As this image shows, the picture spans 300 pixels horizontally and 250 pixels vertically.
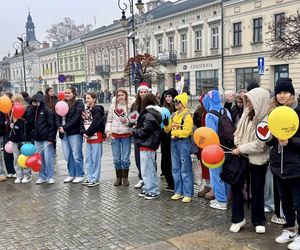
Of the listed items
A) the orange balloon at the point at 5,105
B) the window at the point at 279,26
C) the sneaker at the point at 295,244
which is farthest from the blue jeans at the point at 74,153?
the window at the point at 279,26

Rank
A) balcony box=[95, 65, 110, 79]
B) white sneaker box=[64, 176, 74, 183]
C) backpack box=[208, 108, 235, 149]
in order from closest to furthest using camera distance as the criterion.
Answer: backpack box=[208, 108, 235, 149], white sneaker box=[64, 176, 74, 183], balcony box=[95, 65, 110, 79]

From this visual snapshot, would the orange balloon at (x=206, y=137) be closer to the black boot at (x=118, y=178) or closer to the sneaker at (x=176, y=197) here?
the sneaker at (x=176, y=197)

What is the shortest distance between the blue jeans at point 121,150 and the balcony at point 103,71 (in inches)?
1954

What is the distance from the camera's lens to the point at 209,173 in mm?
6645

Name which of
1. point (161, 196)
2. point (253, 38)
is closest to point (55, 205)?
point (161, 196)

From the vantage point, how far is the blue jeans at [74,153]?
7941mm

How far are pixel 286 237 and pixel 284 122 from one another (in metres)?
1.45

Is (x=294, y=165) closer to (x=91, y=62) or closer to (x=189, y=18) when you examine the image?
(x=189, y=18)

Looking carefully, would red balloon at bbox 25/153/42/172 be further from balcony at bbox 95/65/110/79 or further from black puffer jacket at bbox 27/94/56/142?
balcony at bbox 95/65/110/79

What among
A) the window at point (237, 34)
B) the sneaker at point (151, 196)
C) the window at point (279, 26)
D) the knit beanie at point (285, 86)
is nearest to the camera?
the knit beanie at point (285, 86)

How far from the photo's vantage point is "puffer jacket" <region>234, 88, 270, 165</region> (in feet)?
15.9

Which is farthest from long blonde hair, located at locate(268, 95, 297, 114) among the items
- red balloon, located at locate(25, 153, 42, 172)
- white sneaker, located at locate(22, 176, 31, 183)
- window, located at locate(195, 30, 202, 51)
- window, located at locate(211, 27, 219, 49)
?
window, located at locate(195, 30, 202, 51)

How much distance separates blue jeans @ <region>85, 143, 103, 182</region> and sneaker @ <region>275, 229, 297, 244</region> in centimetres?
406

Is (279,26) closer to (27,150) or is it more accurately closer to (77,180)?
(77,180)
